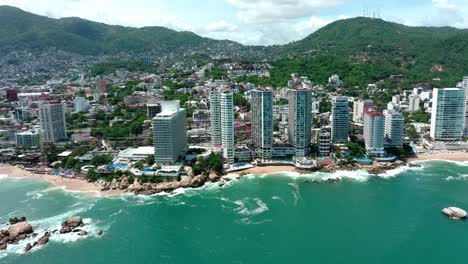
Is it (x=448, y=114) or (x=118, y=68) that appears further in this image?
(x=118, y=68)

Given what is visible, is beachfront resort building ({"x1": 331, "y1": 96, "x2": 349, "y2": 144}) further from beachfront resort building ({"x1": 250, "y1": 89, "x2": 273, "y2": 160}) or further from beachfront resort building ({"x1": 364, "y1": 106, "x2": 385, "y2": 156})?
beachfront resort building ({"x1": 250, "y1": 89, "x2": 273, "y2": 160})

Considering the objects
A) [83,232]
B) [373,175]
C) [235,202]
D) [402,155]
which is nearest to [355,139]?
[402,155]

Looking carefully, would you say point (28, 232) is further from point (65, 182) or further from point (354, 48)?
point (354, 48)

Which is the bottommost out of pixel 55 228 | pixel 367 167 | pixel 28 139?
pixel 55 228

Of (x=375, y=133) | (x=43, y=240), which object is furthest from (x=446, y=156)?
(x=43, y=240)

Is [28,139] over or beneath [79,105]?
beneath


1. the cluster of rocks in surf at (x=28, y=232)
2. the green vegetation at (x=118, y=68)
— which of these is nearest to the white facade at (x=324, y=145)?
the cluster of rocks in surf at (x=28, y=232)

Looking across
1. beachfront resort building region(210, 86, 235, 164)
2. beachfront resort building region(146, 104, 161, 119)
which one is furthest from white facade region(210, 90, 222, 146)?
beachfront resort building region(146, 104, 161, 119)

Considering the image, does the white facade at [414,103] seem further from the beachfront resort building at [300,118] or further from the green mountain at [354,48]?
the beachfront resort building at [300,118]
